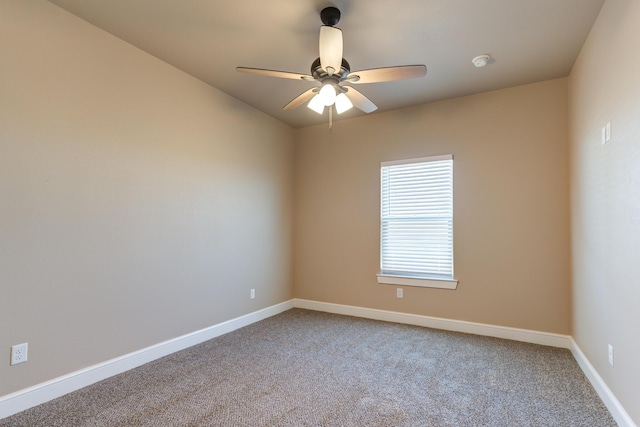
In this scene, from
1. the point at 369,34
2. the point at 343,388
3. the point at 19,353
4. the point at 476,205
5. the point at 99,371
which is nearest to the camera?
the point at 19,353

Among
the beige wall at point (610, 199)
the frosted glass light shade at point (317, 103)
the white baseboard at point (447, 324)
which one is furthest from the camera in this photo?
the white baseboard at point (447, 324)

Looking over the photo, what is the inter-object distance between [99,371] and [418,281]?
127 inches

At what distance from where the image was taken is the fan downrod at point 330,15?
2.22 metres

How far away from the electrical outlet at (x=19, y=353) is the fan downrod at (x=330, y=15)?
2944 mm

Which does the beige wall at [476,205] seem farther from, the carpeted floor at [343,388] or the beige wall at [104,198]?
the beige wall at [104,198]

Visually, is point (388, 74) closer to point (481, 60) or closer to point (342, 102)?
point (342, 102)

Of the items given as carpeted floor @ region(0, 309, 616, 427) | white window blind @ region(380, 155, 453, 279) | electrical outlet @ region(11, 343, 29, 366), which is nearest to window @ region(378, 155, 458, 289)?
white window blind @ region(380, 155, 453, 279)

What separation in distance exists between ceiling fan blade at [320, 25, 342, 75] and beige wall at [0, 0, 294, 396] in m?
1.70

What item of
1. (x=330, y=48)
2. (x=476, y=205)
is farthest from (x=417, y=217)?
(x=330, y=48)

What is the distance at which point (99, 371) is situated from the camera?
2451 mm

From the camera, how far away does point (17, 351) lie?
2051 millimetres

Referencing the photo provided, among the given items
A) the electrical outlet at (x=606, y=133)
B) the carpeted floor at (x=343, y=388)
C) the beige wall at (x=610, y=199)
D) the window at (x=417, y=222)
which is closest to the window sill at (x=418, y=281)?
the window at (x=417, y=222)

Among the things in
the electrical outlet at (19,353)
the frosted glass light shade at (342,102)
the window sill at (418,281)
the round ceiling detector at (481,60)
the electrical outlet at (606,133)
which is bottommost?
the electrical outlet at (19,353)

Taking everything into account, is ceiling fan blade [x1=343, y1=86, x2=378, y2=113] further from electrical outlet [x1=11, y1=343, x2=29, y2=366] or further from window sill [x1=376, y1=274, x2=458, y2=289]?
electrical outlet [x1=11, y1=343, x2=29, y2=366]
